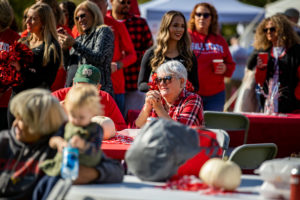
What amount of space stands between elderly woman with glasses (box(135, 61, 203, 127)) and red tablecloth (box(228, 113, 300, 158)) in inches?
63.9

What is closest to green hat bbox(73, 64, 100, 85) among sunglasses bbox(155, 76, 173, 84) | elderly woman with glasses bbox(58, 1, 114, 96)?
sunglasses bbox(155, 76, 173, 84)

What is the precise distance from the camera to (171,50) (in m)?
5.92

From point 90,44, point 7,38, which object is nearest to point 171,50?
point 90,44

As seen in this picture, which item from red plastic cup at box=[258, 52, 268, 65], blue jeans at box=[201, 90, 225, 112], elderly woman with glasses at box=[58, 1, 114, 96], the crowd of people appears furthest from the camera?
blue jeans at box=[201, 90, 225, 112]

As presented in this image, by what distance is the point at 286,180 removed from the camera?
2.76m

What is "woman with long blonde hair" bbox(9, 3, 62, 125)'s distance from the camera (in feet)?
17.6

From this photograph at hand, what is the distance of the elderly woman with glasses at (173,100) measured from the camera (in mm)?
4438

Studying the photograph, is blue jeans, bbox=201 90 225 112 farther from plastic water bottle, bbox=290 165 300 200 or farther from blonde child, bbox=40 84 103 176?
plastic water bottle, bbox=290 165 300 200

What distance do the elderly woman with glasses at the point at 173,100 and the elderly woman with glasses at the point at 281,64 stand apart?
228 centimetres

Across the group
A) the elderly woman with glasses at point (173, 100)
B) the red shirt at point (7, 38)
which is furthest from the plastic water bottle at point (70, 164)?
the red shirt at point (7, 38)

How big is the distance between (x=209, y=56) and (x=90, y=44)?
5.21ft

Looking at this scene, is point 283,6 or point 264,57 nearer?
point 264,57

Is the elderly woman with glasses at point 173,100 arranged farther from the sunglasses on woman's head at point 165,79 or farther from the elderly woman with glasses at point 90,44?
the elderly woman with glasses at point 90,44

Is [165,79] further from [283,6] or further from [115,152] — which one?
[283,6]
